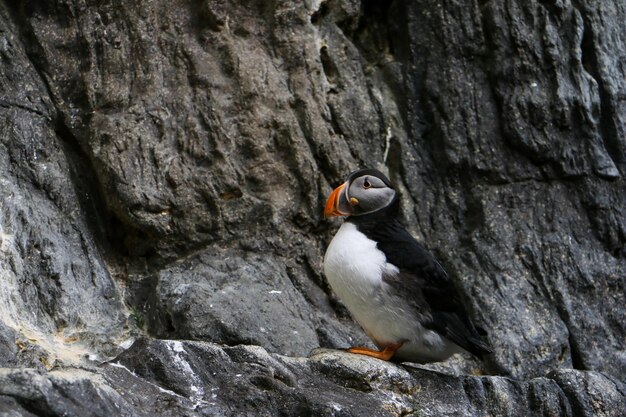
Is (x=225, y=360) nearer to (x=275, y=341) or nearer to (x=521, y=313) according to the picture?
(x=275, y=341)

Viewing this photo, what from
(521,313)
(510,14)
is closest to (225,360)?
(521,313)

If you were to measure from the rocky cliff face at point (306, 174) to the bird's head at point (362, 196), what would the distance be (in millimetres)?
657

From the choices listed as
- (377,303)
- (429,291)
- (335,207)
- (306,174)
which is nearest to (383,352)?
(377,303)

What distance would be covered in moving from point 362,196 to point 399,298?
0.59 meters

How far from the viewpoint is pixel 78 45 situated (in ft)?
18.6

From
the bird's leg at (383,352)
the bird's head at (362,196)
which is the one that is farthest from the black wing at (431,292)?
the bird's head at (362,196)

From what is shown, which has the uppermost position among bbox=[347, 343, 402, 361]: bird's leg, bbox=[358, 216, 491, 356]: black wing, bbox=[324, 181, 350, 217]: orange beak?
bbox=[324, 181, 350, 217]: orange beak

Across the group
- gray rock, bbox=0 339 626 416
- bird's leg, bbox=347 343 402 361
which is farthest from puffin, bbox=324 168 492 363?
gray rock, bbox=0 339 626 416

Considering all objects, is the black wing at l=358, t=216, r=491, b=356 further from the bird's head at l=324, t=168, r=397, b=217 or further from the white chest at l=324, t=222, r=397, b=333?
the bird's head at l=324, t=168, r=397, b=217

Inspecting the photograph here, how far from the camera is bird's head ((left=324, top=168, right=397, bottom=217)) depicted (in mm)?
4906

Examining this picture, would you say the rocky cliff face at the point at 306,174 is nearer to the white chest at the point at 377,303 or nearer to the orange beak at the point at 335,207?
the white chest at the point at 377,303

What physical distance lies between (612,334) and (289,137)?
6.61ft

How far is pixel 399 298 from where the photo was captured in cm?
452

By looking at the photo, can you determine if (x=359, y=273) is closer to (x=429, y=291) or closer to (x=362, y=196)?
(x=429, y=291)
